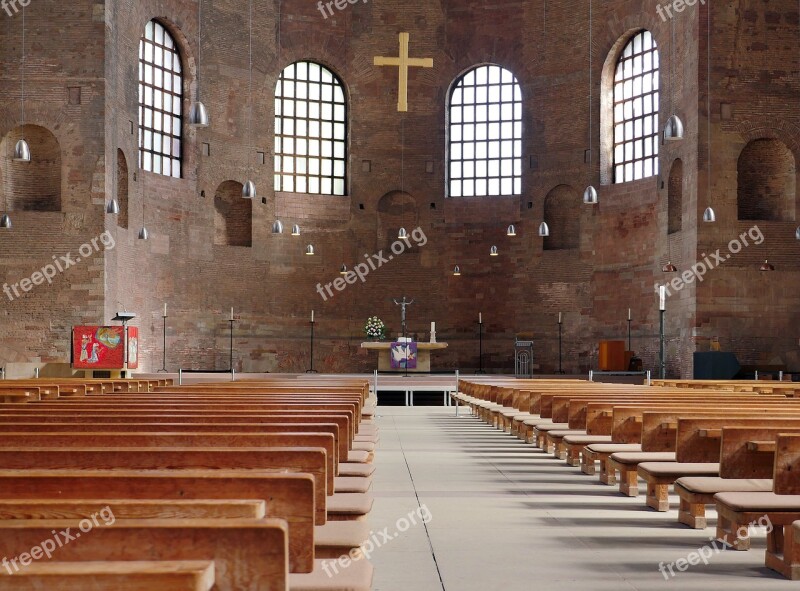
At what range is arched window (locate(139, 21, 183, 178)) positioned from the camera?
26.5 meters

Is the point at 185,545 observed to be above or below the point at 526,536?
above

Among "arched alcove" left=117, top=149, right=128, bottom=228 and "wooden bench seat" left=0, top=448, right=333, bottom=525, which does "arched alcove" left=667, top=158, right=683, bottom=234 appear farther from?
"wooden bench seat" left=0, top=448, right=333, bottom=525

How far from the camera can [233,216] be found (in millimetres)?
28734

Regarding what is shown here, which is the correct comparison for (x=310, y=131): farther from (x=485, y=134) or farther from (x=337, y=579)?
(x=337, y=579)

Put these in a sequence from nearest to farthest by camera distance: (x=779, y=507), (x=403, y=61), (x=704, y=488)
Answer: (x=779, y=507) < (x=704, y=488) < (x=403, y=61)

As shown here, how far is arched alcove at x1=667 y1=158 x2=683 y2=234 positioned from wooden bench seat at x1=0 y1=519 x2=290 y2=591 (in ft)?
80.0

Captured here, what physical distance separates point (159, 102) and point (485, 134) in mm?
9589

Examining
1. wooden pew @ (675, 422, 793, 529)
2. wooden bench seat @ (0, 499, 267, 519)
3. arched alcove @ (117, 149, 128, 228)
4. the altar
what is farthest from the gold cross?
wooden bench seat @ (0, 499, 267, 519)

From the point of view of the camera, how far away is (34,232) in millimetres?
23188

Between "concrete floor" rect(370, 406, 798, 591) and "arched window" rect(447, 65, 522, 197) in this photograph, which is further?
"arched window" rect(447, 65, 522, 197)

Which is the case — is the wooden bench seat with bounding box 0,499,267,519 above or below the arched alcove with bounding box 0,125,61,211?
below

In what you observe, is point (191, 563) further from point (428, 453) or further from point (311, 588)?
point (428, 453)

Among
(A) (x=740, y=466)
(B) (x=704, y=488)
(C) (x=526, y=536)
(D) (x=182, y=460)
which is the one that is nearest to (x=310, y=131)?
(C) (x=526, y=536)

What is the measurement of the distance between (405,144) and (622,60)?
21.8 ft
